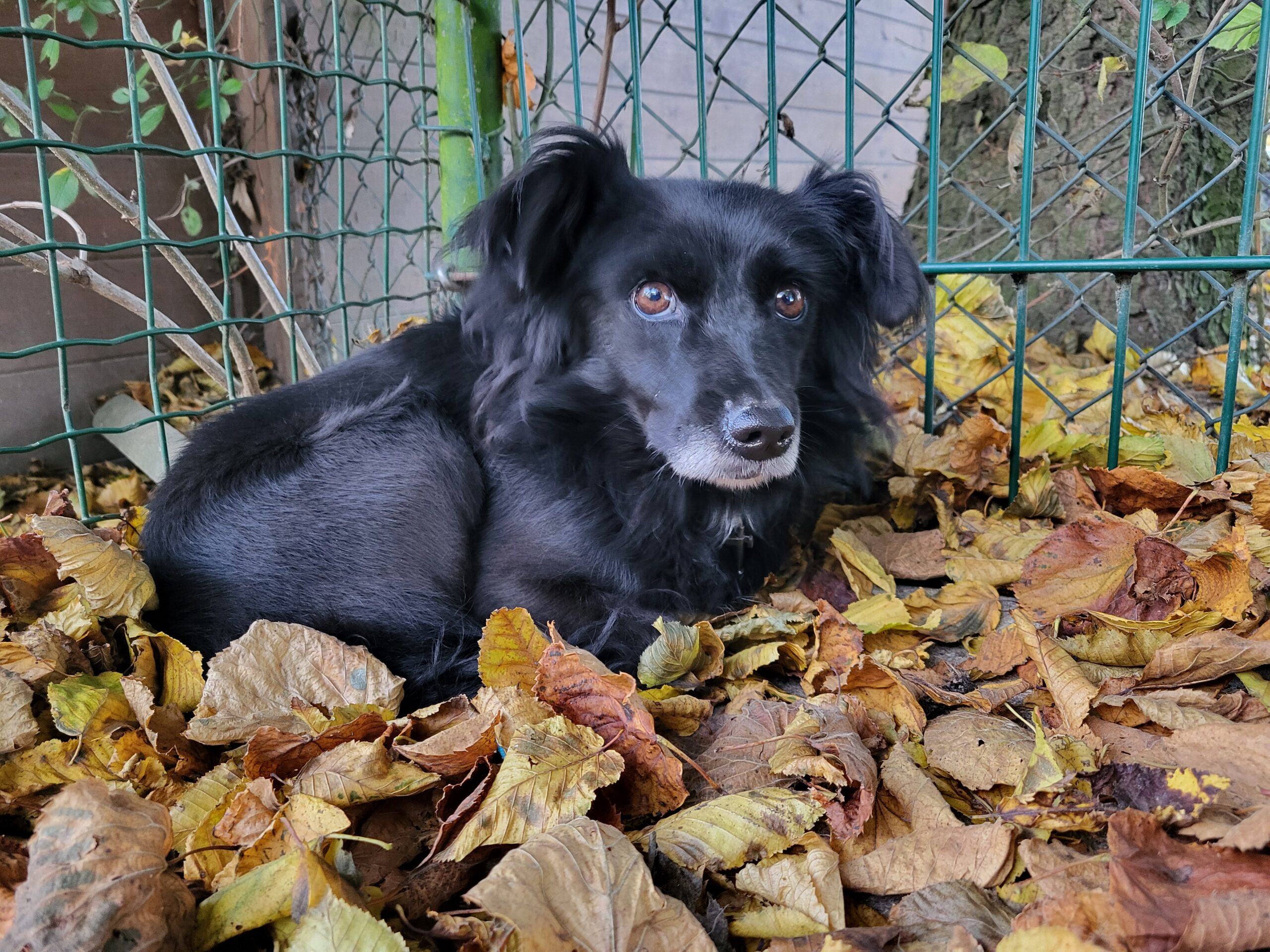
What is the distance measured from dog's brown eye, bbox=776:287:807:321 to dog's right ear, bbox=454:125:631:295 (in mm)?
474

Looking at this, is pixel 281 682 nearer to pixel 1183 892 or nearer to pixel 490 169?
pixel 1183 892

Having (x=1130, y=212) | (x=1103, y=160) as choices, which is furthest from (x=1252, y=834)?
(x=1103, y=160)

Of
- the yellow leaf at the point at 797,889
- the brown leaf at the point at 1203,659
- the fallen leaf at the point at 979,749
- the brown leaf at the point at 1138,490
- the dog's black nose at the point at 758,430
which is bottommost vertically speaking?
the yellow leaf at the point at 797,889

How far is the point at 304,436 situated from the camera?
214cm

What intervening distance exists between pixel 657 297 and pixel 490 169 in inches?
58.1

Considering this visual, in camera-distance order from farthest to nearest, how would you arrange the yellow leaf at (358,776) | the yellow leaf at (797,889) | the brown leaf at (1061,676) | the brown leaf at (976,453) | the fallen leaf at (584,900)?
the brown leaf at (976,453) < the brown leaf at (1061,676) < the yellow leaf at (358,776) < the yellow leaf at (797,889) < the fallen leaf at (584,900)

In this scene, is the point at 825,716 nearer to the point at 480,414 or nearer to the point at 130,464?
the point at 480,414

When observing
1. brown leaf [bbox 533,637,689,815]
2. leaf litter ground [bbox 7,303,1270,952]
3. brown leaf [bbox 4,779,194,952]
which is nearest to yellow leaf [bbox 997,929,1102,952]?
leaf litter ground [bbox 7,303,1270,952]

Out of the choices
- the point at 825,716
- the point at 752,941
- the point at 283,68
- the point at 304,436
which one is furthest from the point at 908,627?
the point at 283,68

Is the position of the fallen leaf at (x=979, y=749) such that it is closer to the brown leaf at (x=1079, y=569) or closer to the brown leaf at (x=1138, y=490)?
the brown leaf at (x=1079, y=569)

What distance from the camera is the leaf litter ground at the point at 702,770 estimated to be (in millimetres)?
988

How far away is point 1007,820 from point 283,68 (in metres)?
2.92

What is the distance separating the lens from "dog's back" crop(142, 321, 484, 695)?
1.91 m

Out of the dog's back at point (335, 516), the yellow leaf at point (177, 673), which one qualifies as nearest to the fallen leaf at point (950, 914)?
the dog's back at point (335, 516)
